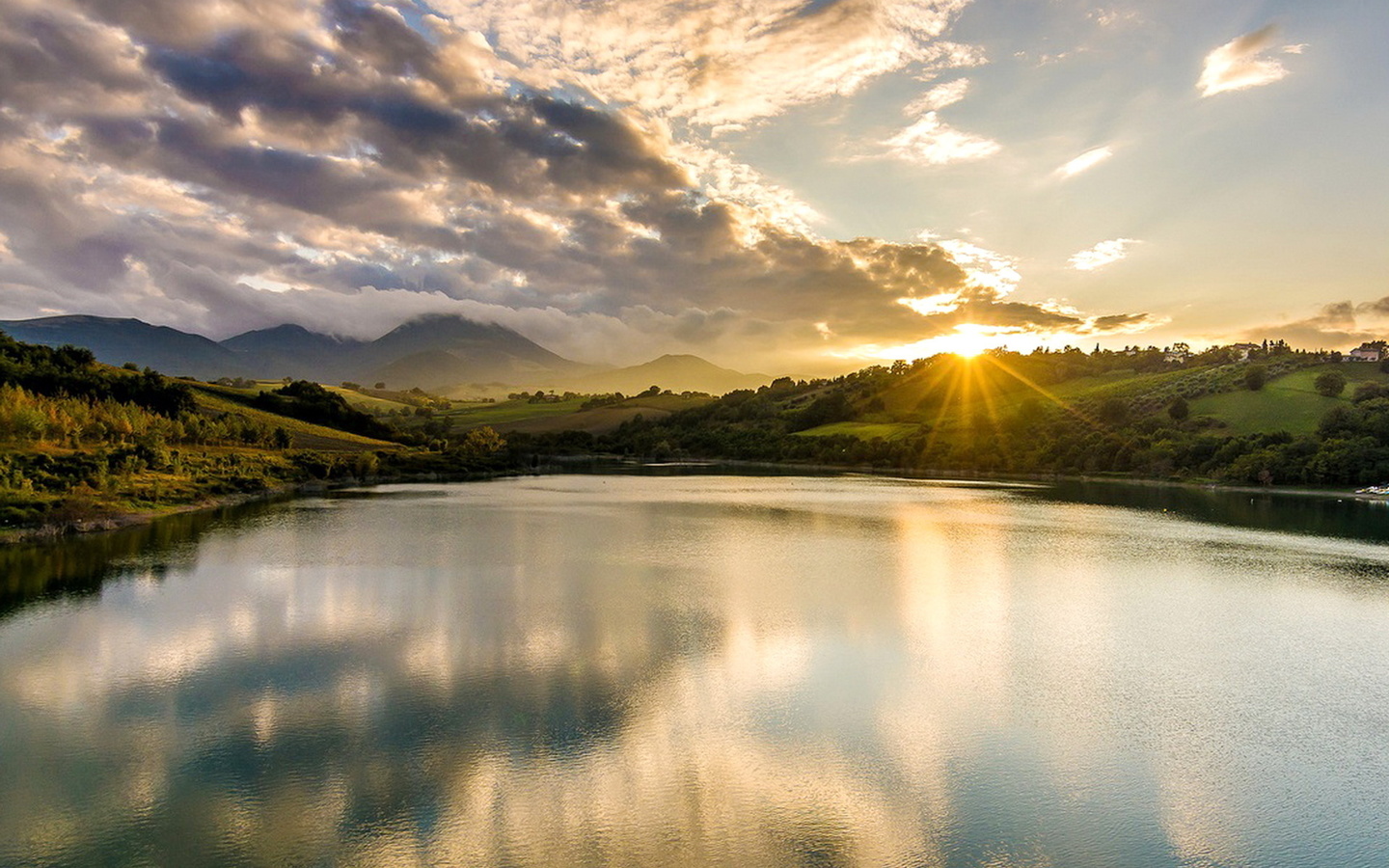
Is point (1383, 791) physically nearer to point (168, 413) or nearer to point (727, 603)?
point (727, 603)

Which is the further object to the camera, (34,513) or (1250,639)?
(34,513)

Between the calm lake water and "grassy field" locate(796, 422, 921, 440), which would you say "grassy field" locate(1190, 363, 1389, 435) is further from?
the calm lake water

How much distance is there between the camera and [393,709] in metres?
16.1

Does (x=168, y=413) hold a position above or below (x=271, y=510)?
above

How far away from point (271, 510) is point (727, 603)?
4157 cm

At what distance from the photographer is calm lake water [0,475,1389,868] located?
11438 mm

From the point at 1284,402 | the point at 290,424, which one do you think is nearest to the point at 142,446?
the point at 290,424

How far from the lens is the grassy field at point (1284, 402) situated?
100 m

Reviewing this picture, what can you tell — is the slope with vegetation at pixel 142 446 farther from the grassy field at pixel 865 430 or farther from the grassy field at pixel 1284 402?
the grassy field at pixel 1284 402

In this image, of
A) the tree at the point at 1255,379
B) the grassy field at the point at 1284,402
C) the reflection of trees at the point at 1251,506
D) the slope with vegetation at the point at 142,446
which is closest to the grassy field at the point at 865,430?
the grassy field at the point at 1284,402

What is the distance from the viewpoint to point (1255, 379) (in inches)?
4500

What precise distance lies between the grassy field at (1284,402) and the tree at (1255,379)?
857mm

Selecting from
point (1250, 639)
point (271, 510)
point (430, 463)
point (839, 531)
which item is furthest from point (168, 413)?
point (1250, 639)

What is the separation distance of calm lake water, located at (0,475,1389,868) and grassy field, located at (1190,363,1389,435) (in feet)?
257
